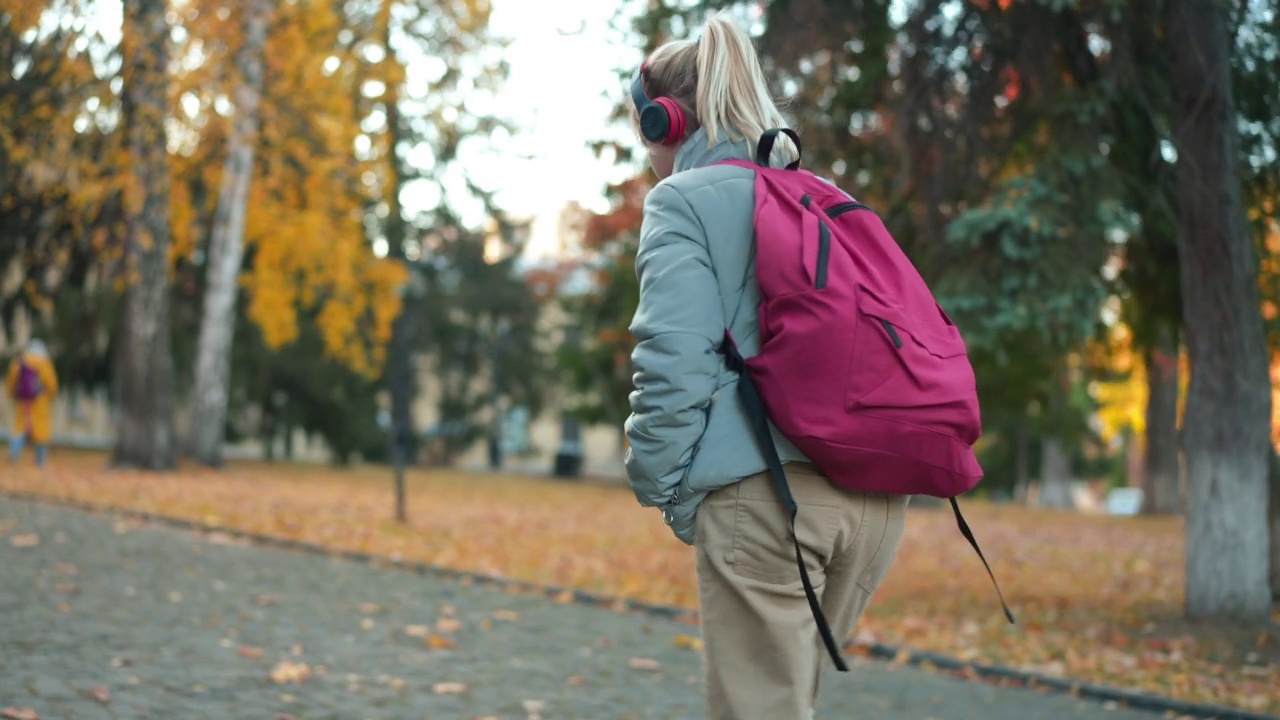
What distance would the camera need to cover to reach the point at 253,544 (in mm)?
12695

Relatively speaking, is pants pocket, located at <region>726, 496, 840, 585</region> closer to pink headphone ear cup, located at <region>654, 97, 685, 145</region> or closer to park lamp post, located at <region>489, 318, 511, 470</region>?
pink headphone ear cup, located at <region>654, 97, 685, 145</region>

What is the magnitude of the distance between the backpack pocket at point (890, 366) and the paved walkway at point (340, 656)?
147 inches

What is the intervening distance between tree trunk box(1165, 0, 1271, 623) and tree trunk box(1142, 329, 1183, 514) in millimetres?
13877

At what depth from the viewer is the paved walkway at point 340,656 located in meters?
5.86

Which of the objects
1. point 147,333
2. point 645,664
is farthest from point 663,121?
point 147,333

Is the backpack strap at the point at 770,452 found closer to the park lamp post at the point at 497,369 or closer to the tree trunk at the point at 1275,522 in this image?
the tree trunk at the point at 1275,522

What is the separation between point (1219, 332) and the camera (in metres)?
8.81

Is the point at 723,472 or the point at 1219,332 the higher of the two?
the point at 1219,332

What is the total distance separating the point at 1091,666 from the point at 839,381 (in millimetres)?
6075

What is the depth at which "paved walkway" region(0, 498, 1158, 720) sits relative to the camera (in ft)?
19.2

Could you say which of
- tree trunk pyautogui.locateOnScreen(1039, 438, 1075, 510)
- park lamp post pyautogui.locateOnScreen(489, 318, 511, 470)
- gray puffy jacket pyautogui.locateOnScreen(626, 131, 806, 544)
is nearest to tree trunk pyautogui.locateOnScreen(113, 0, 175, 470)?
gray puffy jacket pyautogui.locateOnScreen(626, 131, 806, 544)

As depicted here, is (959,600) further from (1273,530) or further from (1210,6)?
(1210,6)

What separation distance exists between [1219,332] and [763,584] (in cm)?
715

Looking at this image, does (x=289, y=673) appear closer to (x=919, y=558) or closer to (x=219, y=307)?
(x=919, y=558)
